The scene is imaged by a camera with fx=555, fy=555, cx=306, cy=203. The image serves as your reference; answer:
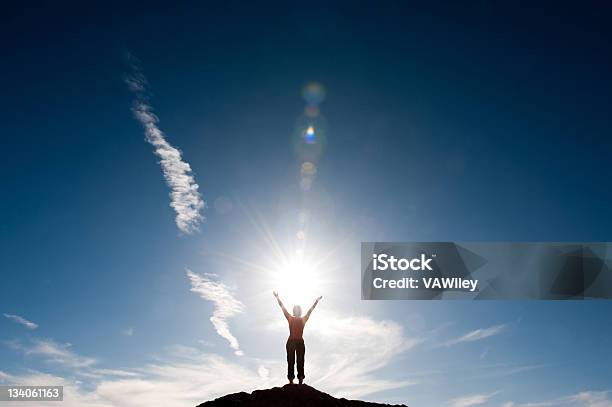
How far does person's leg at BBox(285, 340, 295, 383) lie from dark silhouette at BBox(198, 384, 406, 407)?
546 mm

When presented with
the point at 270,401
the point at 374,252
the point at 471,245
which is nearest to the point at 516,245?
the point at 471,245

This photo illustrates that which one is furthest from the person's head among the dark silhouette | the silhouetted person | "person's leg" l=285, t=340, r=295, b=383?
the dark silhouette

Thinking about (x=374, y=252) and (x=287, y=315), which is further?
(x=374, y=252)

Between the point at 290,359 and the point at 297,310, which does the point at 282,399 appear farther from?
the point at 297,310

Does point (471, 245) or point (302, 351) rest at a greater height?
point (471, 245)

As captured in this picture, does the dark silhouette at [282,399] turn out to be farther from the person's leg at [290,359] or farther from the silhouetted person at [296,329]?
the silhouetted person at [296,329]

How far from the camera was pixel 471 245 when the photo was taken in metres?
30.8

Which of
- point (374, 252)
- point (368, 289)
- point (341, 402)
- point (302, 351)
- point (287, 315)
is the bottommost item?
point (341, 402)

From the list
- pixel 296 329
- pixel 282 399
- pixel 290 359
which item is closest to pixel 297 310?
pixel 296 329

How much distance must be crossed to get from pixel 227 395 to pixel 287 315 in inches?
216

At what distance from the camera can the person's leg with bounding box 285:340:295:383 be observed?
24.7 meters

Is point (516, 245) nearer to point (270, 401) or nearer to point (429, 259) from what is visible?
point (429, 259)

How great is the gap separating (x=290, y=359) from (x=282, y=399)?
68.4 inches

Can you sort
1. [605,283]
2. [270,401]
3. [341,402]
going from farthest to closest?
[605,283] → [341,402] → [270,401]
